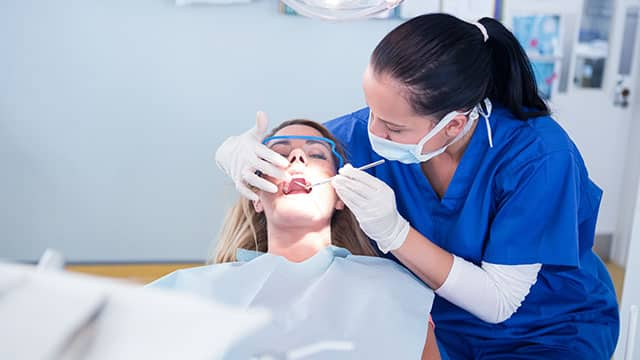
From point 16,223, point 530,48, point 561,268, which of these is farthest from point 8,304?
point 530,48

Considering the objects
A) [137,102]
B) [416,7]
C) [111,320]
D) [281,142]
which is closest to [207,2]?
[137,102]

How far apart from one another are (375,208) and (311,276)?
21 cm

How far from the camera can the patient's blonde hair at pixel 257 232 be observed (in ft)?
5.16

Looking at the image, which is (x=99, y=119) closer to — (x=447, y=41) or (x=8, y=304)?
(x=447, y=41)

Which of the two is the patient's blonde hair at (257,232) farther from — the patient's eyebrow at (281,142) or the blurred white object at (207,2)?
the blurred white object at (207,2)

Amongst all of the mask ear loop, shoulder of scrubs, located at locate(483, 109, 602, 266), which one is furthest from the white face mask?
shoulder of scrubs, located at locate(483, 109, 602, 266)

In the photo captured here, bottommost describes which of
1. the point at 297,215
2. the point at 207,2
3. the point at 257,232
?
the point at 257,232

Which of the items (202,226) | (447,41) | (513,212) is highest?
(447,41)

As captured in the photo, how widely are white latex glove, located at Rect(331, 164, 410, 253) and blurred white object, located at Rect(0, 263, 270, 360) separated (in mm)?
680

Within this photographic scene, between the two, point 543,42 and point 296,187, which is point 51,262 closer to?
point 296,187

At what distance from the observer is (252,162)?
138 centimetres

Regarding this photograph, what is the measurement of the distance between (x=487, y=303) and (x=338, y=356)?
0.36 meters

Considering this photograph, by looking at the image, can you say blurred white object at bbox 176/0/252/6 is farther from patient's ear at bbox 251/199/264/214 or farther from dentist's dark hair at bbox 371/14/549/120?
dentist's dark hair at bbox 371/14/549/120

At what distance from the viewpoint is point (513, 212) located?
1279 millimetres
